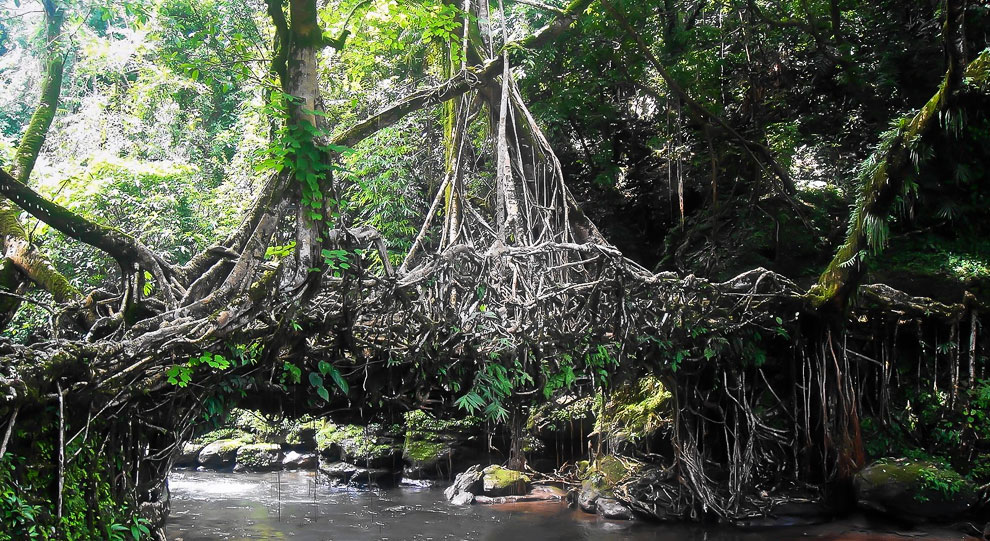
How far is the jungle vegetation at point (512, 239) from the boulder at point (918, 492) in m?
0.31

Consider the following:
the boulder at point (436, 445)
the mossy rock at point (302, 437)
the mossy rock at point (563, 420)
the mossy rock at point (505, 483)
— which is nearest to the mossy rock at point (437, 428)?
the boulder at point (436, 445)

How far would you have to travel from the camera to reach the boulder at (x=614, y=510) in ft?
28.4

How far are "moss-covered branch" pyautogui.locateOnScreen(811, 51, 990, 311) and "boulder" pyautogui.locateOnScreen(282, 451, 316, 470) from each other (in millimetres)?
10558

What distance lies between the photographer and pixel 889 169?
652 cm

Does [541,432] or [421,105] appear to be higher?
[421,105]

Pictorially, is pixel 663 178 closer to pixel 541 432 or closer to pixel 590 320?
pixel 541 432

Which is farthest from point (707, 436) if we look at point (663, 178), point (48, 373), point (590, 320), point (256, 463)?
point (256, 463)

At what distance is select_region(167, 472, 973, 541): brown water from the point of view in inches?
304

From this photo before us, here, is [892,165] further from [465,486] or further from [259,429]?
[259,429]

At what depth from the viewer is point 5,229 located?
6.10m

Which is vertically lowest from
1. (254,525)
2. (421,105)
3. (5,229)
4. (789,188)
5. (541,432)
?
(254,525)

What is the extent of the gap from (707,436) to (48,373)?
710cm

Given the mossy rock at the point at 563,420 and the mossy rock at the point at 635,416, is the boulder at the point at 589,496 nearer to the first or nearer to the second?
the mossy rock at the point at 635,416

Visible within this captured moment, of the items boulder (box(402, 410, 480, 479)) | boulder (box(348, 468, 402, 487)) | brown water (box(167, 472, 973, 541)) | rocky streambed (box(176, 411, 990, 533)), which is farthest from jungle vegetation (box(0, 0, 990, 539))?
boulder (box(348, 468, 402, 487))
